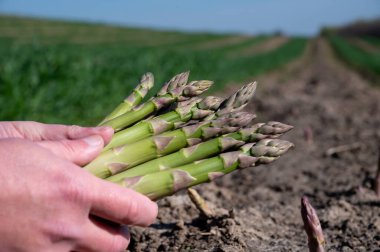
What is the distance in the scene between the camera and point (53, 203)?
6.12ft

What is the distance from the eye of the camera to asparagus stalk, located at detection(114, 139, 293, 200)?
7.59ft

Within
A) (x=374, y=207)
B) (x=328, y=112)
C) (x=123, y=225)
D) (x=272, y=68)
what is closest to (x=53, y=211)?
(x=123, y=225)

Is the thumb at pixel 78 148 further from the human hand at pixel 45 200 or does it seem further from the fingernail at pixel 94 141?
the human hand at pixel 45 200

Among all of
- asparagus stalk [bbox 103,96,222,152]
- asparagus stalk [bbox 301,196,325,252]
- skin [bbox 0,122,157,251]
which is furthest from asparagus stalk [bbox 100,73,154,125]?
asparagus stalk [bbox 301,196,325,252]

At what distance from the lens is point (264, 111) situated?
9.80 meters

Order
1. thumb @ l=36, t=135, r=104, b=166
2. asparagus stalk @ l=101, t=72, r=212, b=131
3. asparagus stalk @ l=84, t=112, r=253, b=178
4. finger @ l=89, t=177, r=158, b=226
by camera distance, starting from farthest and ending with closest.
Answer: asparagus stalk @ l=101, t=72, r=212, b=131 < asparagus stalk @ l=84, t=112, r=253, b=178 < thumb @ l=36, t=135, r=104, b=166 < finger @ l=89, t=177, r=158, b=226

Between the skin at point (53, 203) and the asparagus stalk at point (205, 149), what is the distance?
0.31 metres

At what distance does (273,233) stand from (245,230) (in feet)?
0.72

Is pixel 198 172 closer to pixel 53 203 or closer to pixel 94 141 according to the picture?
pixel 94 141

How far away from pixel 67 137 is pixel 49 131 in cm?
11

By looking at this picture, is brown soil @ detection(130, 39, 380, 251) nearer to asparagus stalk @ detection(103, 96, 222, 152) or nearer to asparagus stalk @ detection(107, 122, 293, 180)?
asparagus stalk @ detection(107, 122, 293, 180)

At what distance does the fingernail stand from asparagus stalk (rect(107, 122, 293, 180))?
176 millimetres

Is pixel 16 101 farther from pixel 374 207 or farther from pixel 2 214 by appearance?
pixel 2 214

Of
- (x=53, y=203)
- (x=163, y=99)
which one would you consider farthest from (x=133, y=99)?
(x=53, y=203)
